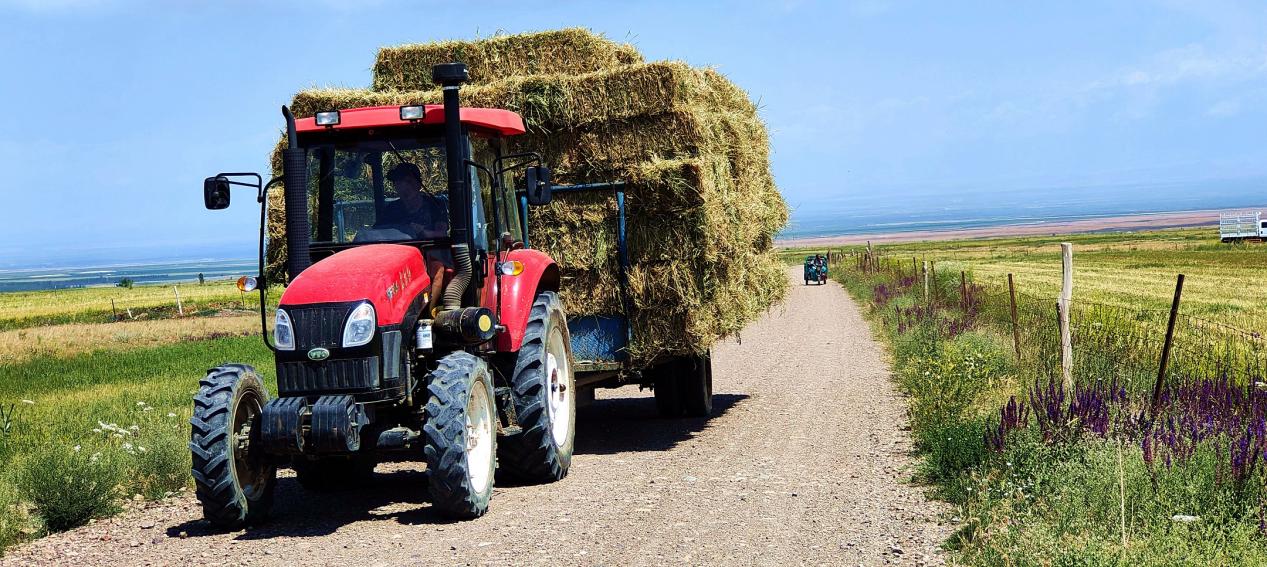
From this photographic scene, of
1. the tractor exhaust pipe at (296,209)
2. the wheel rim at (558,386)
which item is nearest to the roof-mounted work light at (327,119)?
the tractor exhaust pipe at (296,209)

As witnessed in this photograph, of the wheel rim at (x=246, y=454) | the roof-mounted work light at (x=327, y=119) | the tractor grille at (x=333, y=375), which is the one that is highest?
the roof-mounted work light at (x=327, y=119)

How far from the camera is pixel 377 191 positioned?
8.28m

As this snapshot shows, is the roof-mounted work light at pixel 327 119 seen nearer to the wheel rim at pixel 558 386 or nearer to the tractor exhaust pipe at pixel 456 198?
the tractor exhaust pipe at pixel 456 198

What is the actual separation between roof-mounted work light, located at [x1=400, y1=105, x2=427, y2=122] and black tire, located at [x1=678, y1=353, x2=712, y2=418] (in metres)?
4.88

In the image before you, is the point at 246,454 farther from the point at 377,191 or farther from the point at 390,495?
the point at 377,191

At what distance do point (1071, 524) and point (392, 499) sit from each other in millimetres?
4511

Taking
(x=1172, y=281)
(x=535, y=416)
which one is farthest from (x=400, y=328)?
(x=1172, y=281)

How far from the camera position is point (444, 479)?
716 cm

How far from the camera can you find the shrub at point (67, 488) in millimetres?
7891

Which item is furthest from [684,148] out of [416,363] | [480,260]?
[416,363]

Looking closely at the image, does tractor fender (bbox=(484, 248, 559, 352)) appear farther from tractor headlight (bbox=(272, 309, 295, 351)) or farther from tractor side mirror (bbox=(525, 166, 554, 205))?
tractor headlight (bbox=(272, 309, 295, 351))

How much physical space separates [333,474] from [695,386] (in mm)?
4547

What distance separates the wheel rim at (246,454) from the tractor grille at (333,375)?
10.9 inches

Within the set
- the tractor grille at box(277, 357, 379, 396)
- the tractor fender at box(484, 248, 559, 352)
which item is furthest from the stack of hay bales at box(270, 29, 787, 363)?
the tractor grille at box(277, 357, 379, 396)
